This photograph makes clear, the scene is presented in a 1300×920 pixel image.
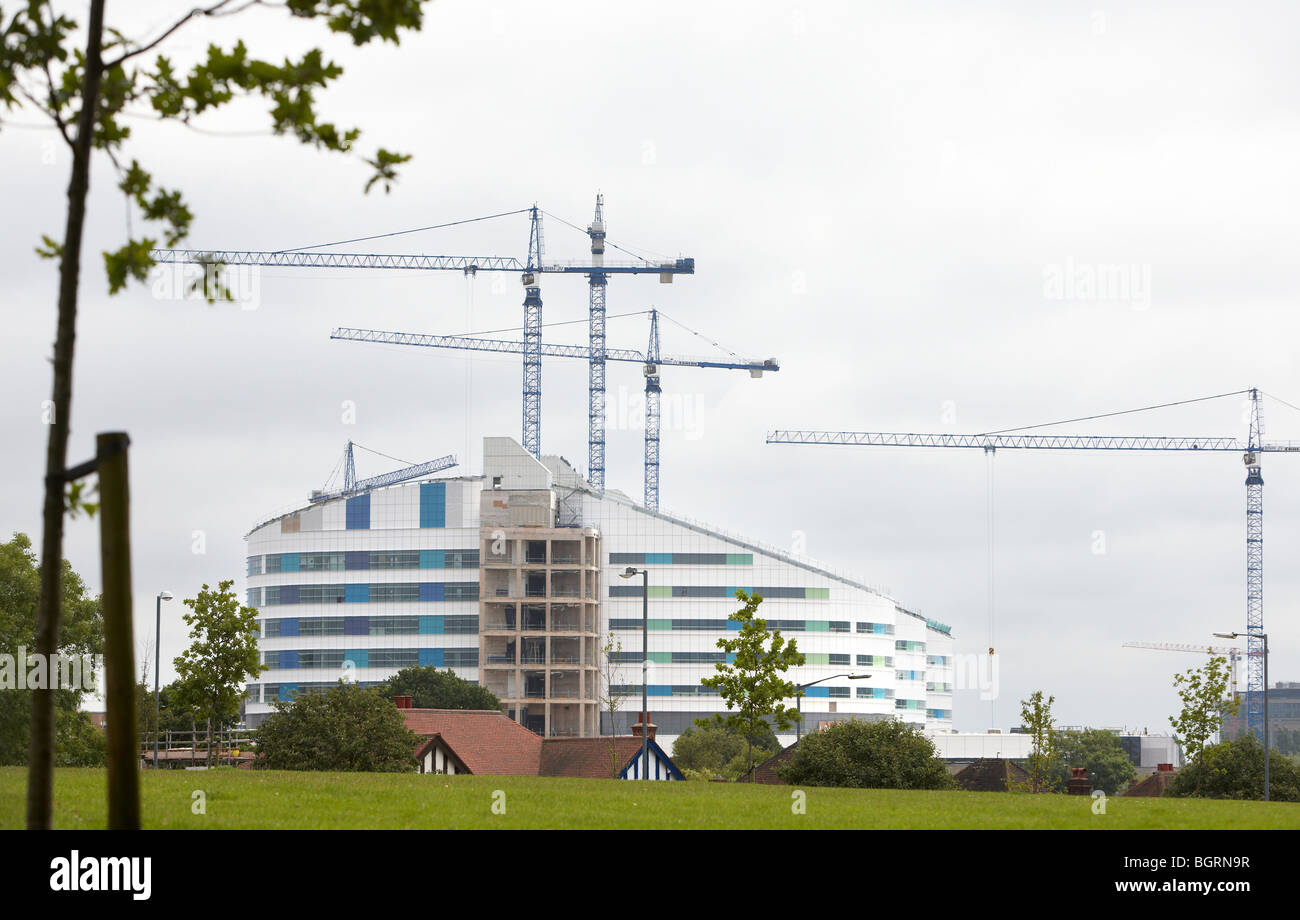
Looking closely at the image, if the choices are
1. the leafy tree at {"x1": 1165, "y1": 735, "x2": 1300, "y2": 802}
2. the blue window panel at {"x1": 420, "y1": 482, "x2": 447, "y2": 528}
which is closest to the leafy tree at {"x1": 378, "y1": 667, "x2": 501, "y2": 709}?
the blue window panel at {"x1": 420, "y1": 482, "x2": 447, "y2": 528}

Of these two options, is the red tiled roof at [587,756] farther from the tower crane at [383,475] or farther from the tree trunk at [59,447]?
the tower crane at [383,475]

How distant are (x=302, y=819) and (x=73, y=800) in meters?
3.73

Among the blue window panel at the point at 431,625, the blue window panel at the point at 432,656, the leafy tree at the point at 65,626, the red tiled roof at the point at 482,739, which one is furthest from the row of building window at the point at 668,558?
the leafy tree at the point at 65,626

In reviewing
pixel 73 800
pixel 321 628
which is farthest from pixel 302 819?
pixel 321 628

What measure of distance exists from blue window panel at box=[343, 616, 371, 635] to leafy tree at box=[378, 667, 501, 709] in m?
30.4

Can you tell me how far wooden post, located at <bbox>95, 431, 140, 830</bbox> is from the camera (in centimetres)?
698

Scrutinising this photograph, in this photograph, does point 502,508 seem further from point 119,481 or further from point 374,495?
point 119,481

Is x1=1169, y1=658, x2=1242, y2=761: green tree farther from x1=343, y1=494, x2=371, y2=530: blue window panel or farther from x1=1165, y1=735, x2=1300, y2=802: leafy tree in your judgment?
x1=343, y1=494, x2=371, y2=530: blue window panel

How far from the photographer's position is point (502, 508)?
14388 cm

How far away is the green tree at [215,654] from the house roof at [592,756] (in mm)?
13499

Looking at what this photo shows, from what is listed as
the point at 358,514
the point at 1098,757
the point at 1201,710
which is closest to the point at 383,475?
the point at 358,514

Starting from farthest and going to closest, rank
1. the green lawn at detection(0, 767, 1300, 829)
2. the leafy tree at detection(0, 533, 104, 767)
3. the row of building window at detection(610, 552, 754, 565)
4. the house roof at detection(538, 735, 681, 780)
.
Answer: the row of building window at detection(610, 552, 754, 565) < the leafy tree at detection(0, 533, 104, 767) < the house roof at detection(538, 735, 681, 780) < the green lawn at detection(0, 767, 1300, 829)

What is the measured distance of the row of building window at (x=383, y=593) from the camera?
143m

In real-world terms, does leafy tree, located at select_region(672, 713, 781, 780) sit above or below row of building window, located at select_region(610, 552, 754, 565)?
below
